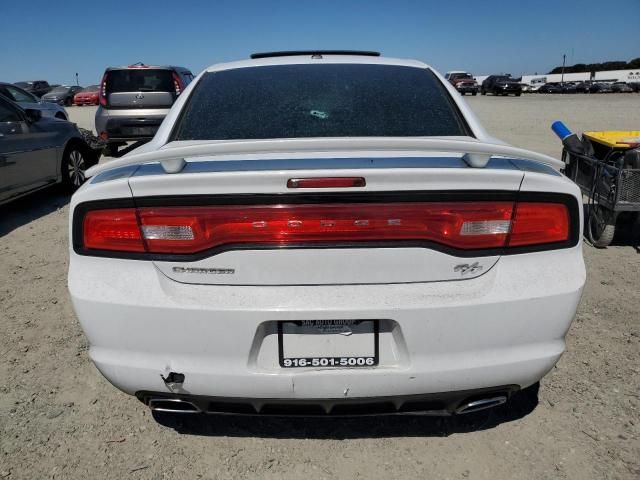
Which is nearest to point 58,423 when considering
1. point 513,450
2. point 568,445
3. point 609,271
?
point 513,450

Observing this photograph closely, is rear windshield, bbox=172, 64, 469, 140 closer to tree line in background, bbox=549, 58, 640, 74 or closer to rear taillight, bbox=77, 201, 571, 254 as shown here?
rear taillight, bbox=77, 201, 571, 254

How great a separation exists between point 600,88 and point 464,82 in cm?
1986

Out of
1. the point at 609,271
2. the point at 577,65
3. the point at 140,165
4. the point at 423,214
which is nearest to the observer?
the point at 423,214

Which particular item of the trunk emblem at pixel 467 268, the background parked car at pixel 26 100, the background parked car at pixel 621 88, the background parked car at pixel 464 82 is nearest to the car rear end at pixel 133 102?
the background parked car at pixel 26 100

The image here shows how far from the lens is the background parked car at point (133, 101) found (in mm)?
10109

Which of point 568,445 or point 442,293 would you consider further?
point 568,445

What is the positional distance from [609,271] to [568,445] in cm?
260

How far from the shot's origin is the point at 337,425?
2.41 m

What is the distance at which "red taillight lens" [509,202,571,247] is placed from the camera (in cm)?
179

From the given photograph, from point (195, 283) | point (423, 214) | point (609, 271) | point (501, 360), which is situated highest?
point (423, 214)

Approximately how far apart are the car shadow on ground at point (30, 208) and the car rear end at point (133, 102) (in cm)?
267

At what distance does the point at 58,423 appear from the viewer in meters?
2.44

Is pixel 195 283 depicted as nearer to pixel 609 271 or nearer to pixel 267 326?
pixel 267 326

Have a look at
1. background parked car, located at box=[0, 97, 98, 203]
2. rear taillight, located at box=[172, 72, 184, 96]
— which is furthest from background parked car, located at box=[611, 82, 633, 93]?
background parked car, located at box=[0, 97, 98, 203]
